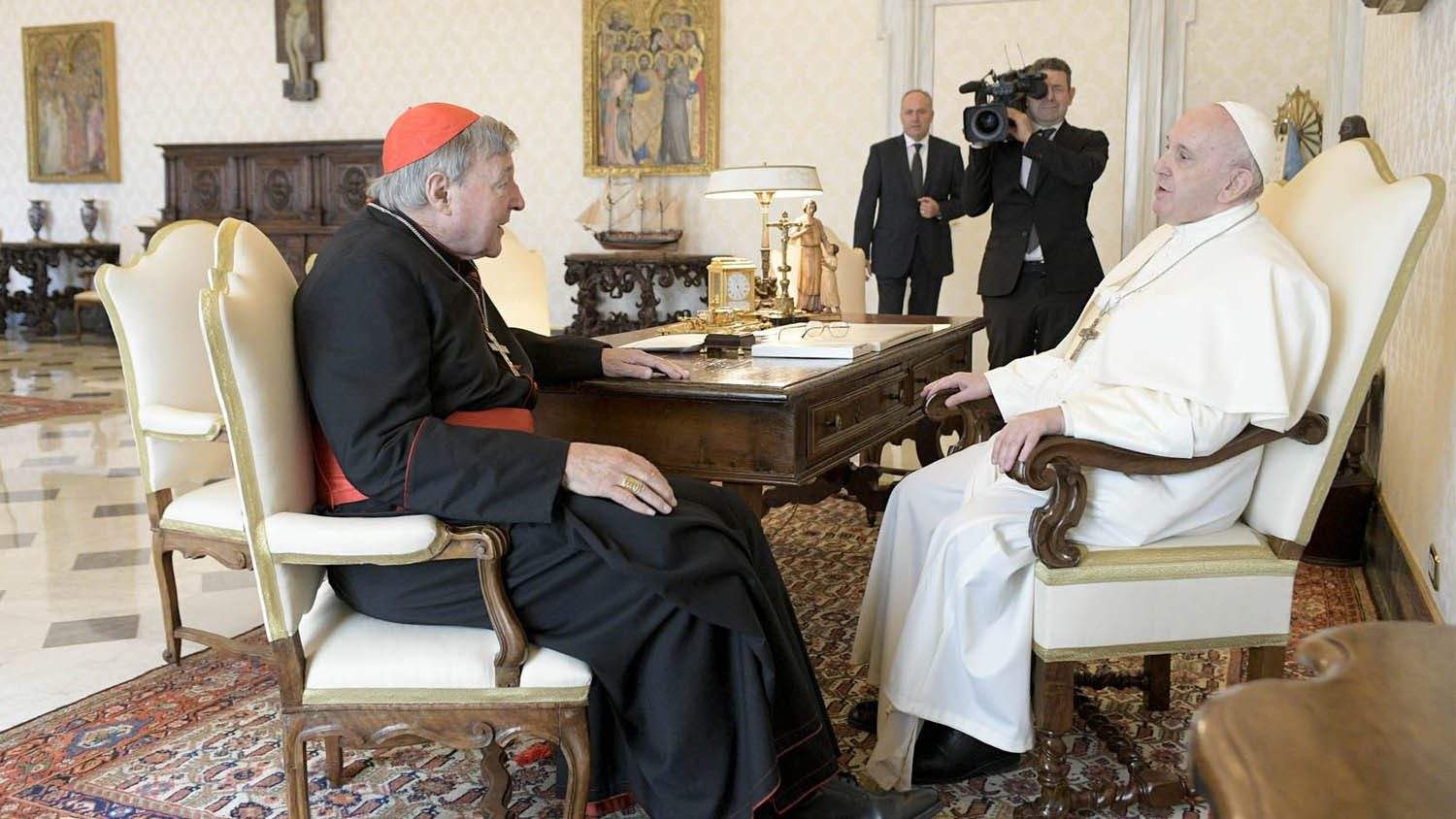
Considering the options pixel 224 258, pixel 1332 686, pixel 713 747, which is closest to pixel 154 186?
pixel 224 258

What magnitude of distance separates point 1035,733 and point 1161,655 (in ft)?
2.26

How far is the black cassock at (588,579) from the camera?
203cm

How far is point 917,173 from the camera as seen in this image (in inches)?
283

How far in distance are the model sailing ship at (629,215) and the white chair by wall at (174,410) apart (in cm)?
644

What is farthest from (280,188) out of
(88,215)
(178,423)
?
(178,423)

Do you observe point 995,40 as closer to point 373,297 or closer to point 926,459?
point 926,459

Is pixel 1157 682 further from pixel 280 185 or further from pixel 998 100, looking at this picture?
pixel 280 185

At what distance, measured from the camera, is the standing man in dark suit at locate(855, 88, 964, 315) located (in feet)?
23.6

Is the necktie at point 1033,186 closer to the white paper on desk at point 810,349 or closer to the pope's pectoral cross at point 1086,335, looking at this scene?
the white paper on desk at point 810,349

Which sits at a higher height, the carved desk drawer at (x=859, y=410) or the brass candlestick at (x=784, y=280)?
the brass candlestick at (x=784, y=280)

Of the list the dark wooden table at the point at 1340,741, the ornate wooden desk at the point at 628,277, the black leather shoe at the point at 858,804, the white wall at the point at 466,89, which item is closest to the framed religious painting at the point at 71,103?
the white wall at the point at 466,89

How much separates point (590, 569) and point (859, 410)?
1.25m

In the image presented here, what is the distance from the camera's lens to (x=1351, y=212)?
2.46m

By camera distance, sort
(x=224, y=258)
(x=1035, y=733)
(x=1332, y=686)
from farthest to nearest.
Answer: (x=1035, y=733) < (x=224, y=258) < (x=1332, y=686)
